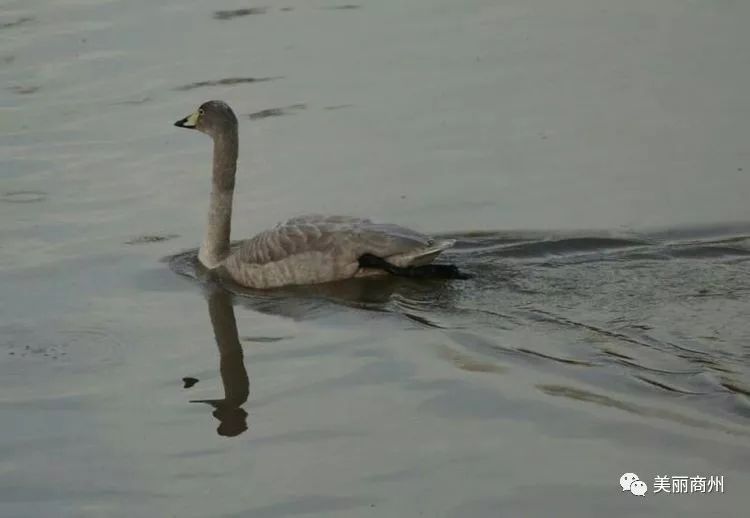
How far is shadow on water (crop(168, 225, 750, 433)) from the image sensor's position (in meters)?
9.52

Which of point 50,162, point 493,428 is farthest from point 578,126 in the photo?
point 493,428

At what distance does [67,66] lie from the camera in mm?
18203

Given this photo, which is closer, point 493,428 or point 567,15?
point 493,428

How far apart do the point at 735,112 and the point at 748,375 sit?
5834 mm

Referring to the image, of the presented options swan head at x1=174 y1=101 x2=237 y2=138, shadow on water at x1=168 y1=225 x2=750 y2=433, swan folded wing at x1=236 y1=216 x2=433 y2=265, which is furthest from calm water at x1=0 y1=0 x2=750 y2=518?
swan head at x1=174 y1=101 x2=237 y2=138

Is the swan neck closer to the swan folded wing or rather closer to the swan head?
the swan head

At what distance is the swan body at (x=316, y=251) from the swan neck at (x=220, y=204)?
1 cm

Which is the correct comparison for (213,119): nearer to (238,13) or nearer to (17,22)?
(238,13)

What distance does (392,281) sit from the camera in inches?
475

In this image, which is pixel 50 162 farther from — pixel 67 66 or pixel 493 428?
pixel 493 428

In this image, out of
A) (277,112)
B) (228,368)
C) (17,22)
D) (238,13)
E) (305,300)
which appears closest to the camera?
(228,368)

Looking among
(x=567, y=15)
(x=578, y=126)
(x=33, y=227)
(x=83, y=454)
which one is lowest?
(x=83, y=454)

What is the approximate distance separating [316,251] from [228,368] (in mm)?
1784

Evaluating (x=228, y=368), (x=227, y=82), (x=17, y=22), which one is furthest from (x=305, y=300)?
(x=17, y=22)
